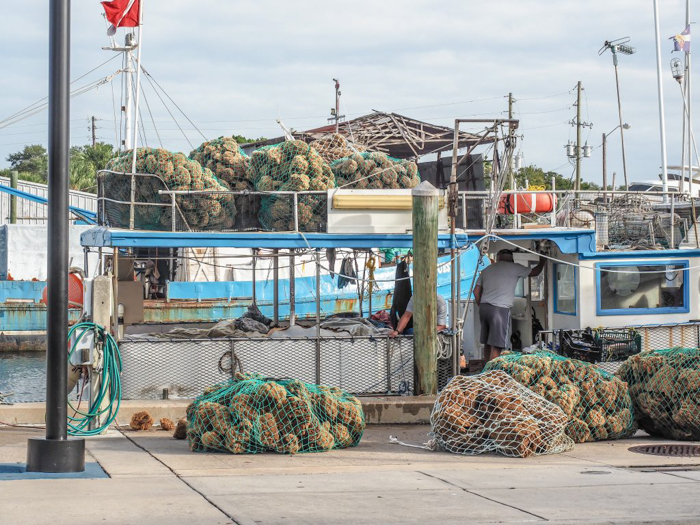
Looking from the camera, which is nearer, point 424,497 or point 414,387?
point 424,497

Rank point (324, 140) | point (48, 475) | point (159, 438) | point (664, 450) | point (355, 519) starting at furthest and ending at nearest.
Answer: point (324, 140) → point (159, 438) → point (664, 450) → point (48, 475) → point (355, 519)

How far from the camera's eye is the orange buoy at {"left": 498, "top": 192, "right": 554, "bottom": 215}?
14062 mm

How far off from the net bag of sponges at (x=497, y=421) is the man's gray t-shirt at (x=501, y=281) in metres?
3.49

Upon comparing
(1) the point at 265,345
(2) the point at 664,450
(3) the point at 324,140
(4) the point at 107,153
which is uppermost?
(4) the point at 107,153

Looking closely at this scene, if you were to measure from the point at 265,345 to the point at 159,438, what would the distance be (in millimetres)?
2486

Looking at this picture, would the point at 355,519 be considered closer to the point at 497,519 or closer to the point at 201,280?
the point at 497,519

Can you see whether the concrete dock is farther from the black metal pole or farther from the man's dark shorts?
the man's dark shorts

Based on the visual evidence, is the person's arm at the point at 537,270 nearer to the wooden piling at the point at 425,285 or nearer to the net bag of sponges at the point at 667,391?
the wooden piling at the point at 425,285

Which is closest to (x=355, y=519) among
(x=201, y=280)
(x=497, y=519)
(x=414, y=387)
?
(x=497, y=519)

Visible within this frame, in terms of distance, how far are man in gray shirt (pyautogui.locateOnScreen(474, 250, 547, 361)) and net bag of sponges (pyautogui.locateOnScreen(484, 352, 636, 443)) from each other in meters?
2.49

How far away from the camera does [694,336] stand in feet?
43.5

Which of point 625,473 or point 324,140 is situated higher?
point 324,140

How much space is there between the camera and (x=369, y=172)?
526 inches

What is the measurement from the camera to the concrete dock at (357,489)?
19.6ft
